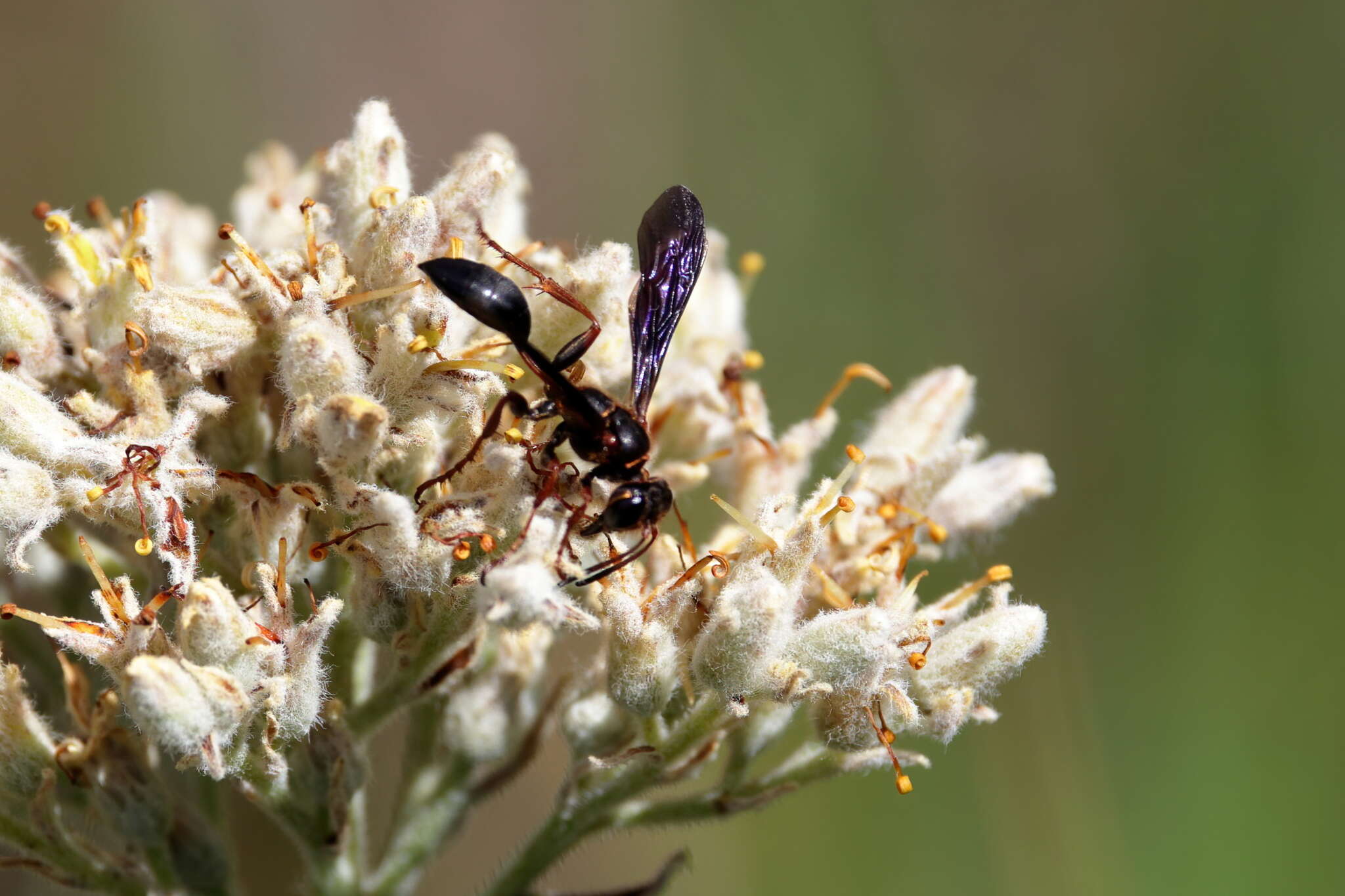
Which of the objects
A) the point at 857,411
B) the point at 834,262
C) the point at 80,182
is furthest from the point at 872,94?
the point at 80,182

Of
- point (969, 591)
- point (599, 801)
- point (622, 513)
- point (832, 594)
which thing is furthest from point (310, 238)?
point (969, 591)

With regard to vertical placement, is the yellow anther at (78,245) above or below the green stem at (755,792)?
above

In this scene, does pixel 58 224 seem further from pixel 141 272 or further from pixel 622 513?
pixel 622 513

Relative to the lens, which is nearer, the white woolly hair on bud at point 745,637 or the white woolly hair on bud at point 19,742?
the white woolly hair on bud at point 745,637

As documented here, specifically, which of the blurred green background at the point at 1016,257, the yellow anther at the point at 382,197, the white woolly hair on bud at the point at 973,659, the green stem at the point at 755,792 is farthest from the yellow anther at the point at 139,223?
the blurred green background at the point at 1016,257

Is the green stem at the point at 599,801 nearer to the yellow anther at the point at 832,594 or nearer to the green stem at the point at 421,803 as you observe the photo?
the green stem at the point at 421,803

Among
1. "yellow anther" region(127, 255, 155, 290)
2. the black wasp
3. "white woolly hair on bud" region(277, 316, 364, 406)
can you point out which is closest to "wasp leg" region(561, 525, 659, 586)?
the black wasp

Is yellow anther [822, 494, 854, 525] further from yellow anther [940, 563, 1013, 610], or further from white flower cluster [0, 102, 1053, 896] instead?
yellow anther [940, 563, 1013, 610]

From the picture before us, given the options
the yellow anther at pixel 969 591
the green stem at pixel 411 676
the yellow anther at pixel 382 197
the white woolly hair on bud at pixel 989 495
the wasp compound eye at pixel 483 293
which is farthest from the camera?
the white woolly hair on bud at pixel 989 495

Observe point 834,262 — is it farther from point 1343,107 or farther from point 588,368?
A: point 588,368
